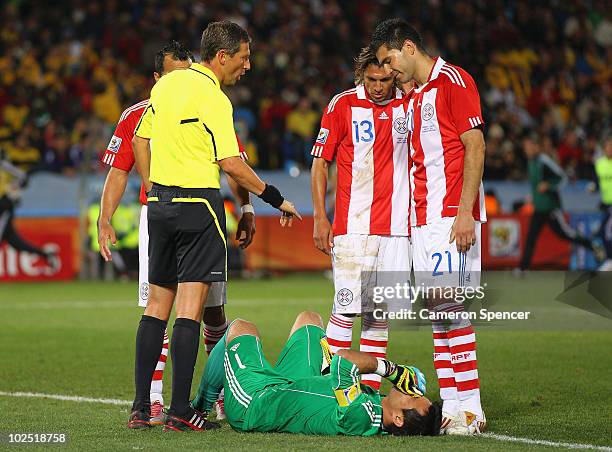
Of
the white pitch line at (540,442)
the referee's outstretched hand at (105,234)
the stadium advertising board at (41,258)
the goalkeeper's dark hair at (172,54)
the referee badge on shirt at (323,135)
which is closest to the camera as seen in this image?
the white pitch line at (540,442)

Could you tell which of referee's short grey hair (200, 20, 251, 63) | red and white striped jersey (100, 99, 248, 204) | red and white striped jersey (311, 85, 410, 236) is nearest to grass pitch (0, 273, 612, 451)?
red and white striped jersey (311, 85, 410, 236)

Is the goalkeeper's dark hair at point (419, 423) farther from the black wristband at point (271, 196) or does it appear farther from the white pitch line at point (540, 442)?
the black wristband at point (271, 196)

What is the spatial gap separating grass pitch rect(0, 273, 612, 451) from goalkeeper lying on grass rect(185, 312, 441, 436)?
0.32 ft

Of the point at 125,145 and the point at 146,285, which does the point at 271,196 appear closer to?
the point at 146,285

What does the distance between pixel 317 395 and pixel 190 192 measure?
133 centimetres

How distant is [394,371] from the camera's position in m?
6.53

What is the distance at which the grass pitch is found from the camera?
20.7ft

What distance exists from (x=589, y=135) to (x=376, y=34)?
19.7 m

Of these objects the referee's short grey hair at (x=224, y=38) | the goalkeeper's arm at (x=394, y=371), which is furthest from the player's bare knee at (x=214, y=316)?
the referee's short grey hair at (x=224, y=38)

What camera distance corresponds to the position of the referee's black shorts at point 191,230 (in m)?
6.60

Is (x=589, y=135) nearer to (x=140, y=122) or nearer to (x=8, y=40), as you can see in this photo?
(x=8, y=40)

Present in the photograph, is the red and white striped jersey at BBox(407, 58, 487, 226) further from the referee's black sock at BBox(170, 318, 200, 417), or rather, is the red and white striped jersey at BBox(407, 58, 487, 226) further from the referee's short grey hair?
the referee's black sock at BBox(170, 318, 200, 417)

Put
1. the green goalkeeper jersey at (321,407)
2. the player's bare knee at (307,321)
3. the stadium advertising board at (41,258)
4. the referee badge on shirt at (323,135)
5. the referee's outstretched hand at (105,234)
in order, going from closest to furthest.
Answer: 1. the green goalkeeper jersey at (321,407)
2. the player's bare knee at (307,321)
3. the referee's outstretched hand at (105,234)
4. the referee badge on shirt at (323,135)
5. the stadium advertising board at (41,258)

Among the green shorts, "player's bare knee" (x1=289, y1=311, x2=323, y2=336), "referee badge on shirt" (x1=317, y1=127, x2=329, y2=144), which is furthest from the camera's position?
"referee badge on shirt" (x1=317, y1=127, x2=329, y2=144)
